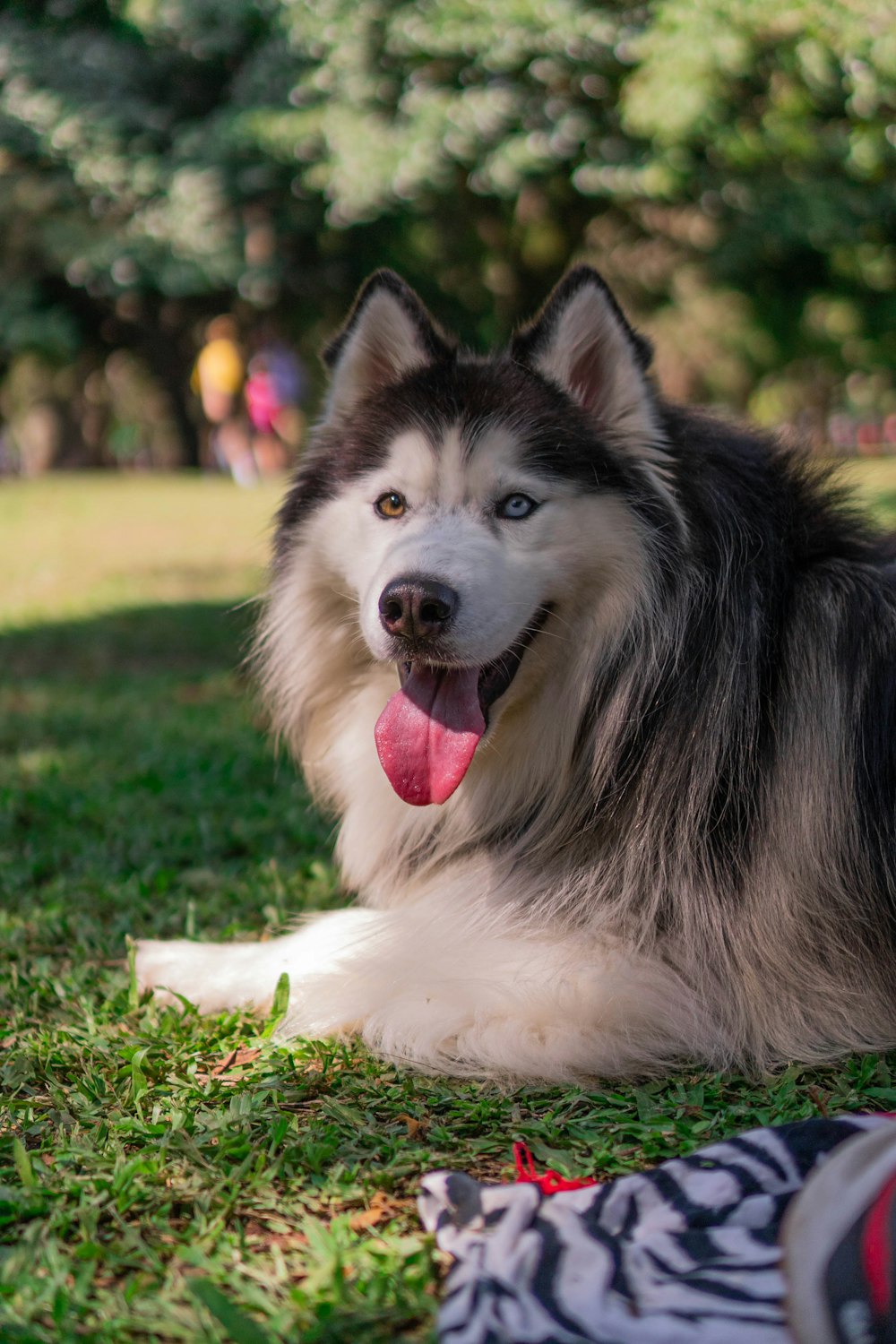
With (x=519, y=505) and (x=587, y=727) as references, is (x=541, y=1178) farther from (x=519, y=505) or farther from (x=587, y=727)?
(x=519, y=505)

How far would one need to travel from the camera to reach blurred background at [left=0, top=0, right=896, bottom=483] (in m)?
9.55

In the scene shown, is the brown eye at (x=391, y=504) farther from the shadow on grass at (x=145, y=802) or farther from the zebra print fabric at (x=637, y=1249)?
the zebra print fabric at (x=637, y=1249)

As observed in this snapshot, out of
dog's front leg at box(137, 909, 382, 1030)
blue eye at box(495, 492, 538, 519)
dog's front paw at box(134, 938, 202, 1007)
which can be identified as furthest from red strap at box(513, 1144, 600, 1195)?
blue eye at box(495, 492, 538, 519)

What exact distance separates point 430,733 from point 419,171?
397 inches

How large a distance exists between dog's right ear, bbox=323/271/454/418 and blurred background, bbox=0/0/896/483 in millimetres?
935

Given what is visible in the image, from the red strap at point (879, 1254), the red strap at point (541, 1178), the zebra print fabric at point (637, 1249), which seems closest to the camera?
the red strap at point (879, 1254)

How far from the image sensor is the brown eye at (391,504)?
3.00 m

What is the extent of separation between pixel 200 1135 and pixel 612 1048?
865mm

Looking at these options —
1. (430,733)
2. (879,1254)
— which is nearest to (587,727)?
(430,733)

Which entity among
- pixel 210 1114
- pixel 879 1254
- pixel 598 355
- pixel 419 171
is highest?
pixel 419 171

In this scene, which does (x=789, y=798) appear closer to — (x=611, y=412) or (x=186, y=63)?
(x=611, y=412)

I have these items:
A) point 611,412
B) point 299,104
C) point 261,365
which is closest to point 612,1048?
point 611,412

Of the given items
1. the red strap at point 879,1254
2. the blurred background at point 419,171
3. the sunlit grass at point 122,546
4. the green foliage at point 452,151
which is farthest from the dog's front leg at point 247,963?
the green foliage at point 452,151

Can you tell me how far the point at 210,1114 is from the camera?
96.5 inches
